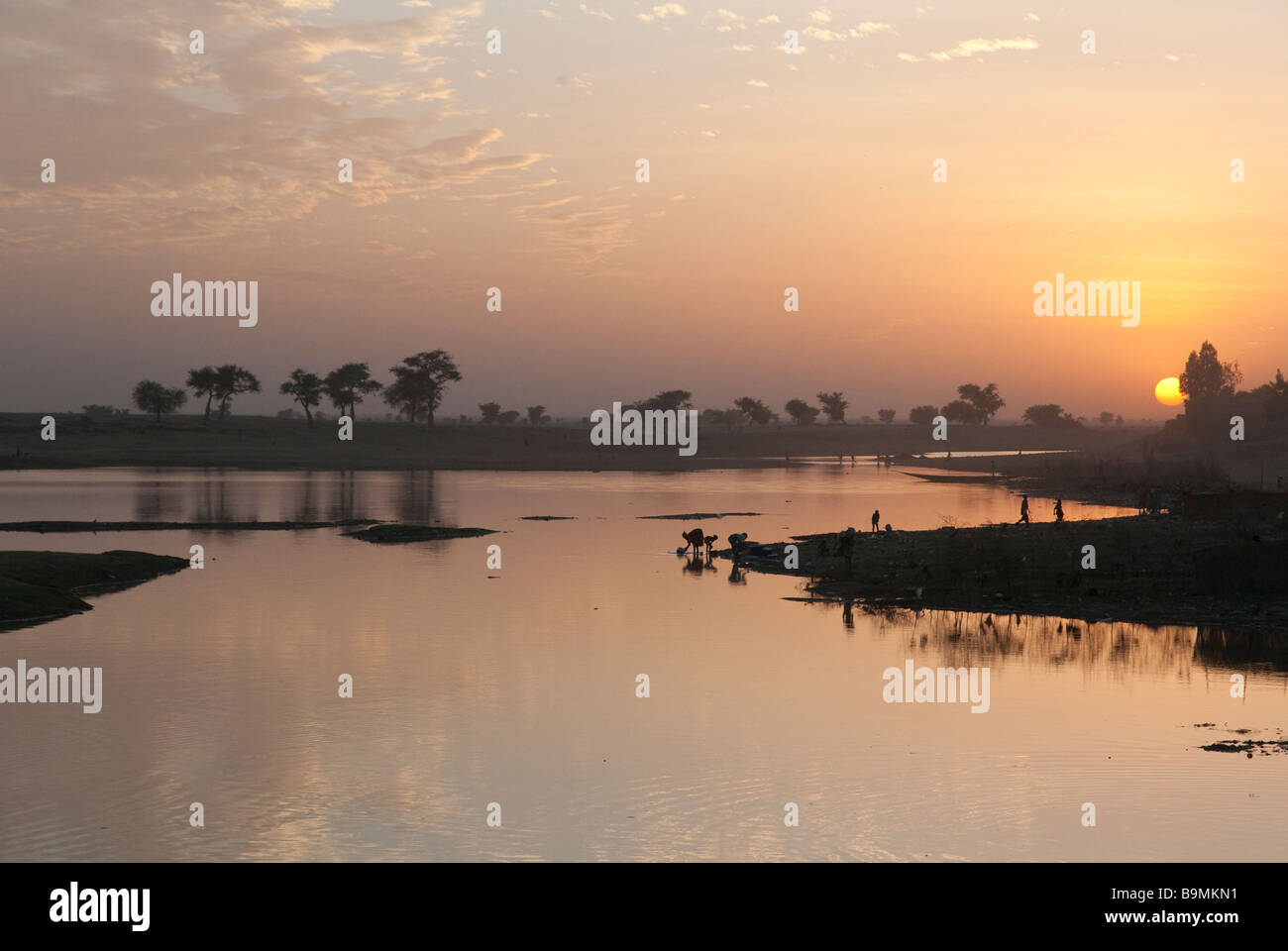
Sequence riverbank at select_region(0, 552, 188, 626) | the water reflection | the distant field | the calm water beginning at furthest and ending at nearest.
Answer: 1. the distant field
2. riverbank at select_region(0, 552, 188, 626)
3. the water reflection
4. the calm water

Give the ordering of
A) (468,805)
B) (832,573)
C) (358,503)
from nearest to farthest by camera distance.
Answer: (468,805) < (832,573) < (358,503)

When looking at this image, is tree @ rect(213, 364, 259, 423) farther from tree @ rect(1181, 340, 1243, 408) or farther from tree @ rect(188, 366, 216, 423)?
tree @ rect(1181, 340, 1243, 408)

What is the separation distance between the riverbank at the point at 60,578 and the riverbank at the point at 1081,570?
22515 mm

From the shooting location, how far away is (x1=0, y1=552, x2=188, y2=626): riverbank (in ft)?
115

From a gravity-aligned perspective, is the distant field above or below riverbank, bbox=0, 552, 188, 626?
above

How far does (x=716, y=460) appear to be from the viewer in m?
167

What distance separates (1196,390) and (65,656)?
529 ft

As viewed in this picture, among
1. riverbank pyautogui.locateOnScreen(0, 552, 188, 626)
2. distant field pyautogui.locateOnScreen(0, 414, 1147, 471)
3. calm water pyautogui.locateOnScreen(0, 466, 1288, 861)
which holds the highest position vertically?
distant field pyautogui.locateOnScreen(0, 414, 1147, 471)

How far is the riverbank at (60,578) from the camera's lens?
35131 millimetres

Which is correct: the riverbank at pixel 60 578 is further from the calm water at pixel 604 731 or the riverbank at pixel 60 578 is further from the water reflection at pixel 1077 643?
the water reflection at pixel 1077 643

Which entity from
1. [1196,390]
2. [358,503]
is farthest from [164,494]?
[1196,390]

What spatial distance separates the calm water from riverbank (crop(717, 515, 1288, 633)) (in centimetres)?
200

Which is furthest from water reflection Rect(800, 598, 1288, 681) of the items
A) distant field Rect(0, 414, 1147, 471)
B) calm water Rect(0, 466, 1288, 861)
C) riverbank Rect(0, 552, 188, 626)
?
distant field Rect(0, 414, 1147, 471)
